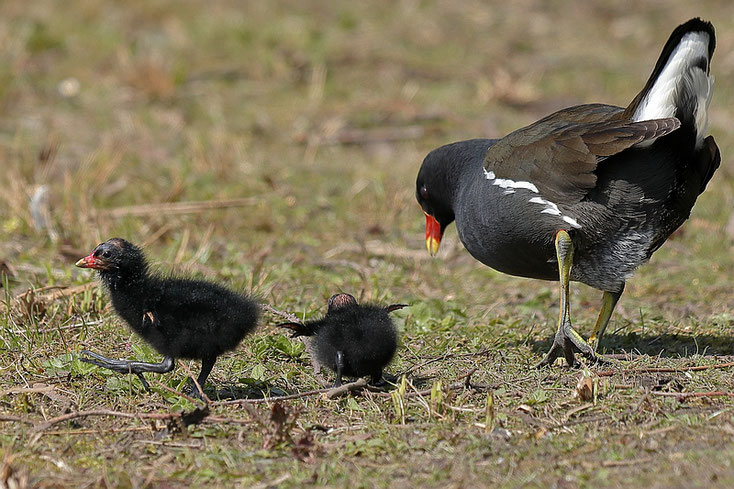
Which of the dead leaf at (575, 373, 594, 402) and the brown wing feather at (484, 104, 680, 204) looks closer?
the dead leaf at (575, 373, 594, 402)

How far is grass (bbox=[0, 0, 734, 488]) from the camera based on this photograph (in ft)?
11.0

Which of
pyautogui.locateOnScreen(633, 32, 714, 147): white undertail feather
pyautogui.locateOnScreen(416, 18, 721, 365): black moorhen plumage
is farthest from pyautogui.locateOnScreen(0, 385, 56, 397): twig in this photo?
pyautogui.locateOnScreen(633, 32, 714, 147): white undertail feather

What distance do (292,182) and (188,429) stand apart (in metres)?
4.71

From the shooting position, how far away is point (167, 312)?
12.7 ft

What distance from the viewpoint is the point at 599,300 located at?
5965mm

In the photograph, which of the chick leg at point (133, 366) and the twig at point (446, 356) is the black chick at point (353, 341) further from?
the chick leg at point (133, 366)

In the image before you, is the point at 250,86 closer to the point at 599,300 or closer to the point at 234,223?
the point at 234,223

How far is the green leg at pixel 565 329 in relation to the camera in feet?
14.2

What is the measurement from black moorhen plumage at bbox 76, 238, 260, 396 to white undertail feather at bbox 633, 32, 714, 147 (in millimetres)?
1984

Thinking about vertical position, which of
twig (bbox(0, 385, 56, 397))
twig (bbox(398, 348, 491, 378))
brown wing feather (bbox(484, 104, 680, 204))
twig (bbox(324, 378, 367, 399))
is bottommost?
twig (bbox(0, 385, 56, 397))

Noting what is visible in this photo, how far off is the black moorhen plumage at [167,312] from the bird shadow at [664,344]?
1.69m

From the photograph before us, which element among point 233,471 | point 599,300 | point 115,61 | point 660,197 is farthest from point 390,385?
point 115,61

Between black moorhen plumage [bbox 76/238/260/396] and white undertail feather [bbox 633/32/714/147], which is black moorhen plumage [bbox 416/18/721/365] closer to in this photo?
white undertail feather [bbox 633/32/714/147]

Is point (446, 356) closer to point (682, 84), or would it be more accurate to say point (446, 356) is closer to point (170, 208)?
point (682, 84)
